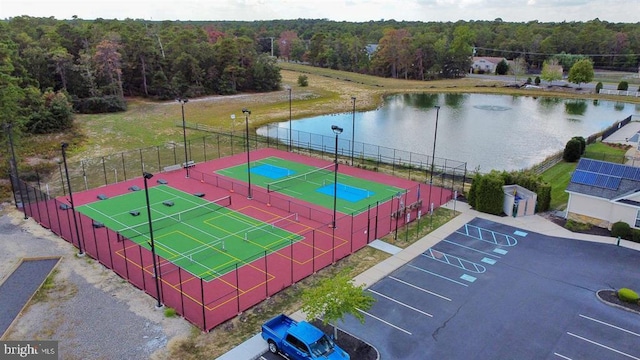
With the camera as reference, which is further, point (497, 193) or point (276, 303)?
point (497, 193)

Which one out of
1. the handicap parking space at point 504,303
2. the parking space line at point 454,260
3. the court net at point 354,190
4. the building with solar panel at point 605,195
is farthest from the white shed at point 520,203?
the court net at point 354,190

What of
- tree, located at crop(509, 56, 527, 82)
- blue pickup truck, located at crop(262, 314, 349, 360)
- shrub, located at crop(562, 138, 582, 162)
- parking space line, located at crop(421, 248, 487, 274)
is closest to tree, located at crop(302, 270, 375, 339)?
blue pickup truck, located at crop(262, 314, 349, 360)

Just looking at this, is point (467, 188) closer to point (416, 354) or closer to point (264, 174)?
point (264, 174)

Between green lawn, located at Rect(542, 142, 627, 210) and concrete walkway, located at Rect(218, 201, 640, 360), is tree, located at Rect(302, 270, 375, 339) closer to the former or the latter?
concrete walkway, located at Rect(218, 201, 640, 360)

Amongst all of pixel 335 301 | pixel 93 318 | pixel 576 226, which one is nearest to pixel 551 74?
pixel 576 226

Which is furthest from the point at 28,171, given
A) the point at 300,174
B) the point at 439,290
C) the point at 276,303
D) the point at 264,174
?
the point at 439,290

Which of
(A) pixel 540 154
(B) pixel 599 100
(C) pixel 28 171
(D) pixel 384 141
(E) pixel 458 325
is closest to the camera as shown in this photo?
(E) pixel 458 325

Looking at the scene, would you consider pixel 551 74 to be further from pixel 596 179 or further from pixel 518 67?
pixel 596 179
